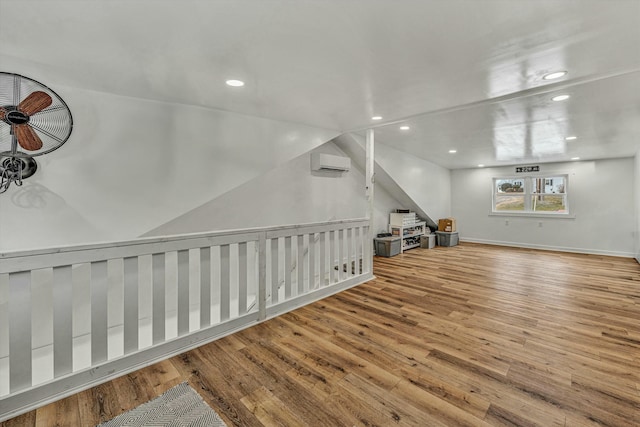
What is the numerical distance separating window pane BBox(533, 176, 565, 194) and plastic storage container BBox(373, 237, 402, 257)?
166 inches


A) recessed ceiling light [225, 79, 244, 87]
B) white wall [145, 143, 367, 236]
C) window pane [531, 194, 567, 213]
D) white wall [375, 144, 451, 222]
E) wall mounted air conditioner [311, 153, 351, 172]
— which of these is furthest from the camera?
window pane [531, 194, 567, 213]

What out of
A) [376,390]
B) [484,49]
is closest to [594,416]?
[376,390]

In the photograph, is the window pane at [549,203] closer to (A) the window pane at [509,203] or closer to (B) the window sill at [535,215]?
(B) the window sill at [535,215]

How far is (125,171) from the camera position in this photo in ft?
9.23

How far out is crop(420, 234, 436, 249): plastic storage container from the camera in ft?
23.7

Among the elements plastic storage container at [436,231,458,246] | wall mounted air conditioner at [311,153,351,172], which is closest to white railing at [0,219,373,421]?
wall mounted air conditioner at [311,153,351,172]

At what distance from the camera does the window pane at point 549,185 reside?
7.20 meters

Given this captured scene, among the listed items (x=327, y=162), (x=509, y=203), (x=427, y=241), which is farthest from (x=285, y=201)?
(x=509, y=203)

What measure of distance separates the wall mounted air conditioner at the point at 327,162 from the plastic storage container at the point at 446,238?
3.88 metres

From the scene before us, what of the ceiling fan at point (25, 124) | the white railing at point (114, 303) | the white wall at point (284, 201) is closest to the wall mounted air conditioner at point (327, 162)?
the white wall at point (284, 201)

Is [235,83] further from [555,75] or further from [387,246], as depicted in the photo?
[387,246]

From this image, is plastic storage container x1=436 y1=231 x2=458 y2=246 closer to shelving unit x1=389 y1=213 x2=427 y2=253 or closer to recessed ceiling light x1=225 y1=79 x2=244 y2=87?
shelving unit x1=389 y1=213 x2=427 y2=253

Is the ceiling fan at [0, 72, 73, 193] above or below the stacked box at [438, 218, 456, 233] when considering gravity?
above

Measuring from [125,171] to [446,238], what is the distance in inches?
280
